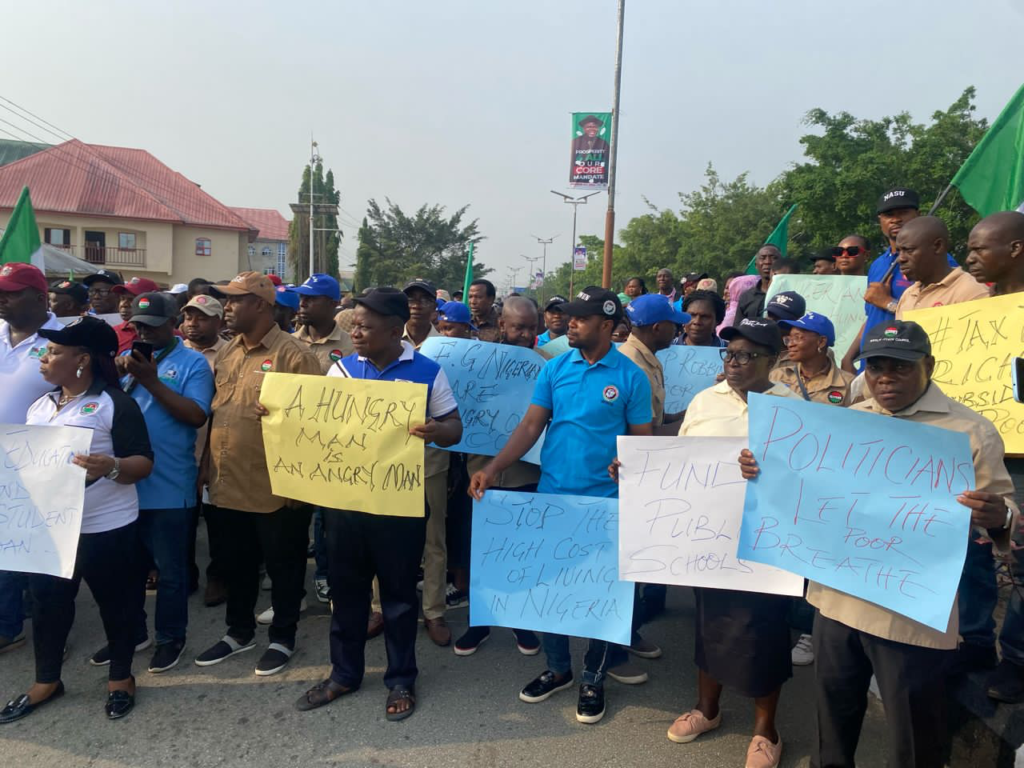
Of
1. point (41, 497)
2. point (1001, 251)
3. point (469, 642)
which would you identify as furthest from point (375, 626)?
point (1001, 251)

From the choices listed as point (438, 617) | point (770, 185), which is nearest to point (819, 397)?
point (438, 617)

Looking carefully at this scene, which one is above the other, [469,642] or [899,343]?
[899,343]

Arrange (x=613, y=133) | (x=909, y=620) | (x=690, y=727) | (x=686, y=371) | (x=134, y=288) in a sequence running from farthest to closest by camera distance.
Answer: (x=613, y=133) → (x=134, y=288) → (x=686, y=371) → (x=690, y=727) → (x=909, y=620)

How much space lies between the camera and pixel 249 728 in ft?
11.3

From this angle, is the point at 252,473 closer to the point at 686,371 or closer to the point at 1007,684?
the point at 686,371

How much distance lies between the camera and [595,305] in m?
3.48

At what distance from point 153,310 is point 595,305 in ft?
8.30

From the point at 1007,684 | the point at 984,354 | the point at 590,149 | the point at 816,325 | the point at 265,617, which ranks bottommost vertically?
the point at 265,617

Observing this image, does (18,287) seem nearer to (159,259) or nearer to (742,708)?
(742,708)

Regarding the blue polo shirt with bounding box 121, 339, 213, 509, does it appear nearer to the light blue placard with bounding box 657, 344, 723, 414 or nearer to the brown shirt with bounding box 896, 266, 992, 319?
the light blue placard with bounding box 657, 344, 723, 414

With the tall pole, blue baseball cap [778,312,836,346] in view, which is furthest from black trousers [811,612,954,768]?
the tall pole

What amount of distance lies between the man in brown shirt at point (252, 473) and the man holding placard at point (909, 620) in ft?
9.29

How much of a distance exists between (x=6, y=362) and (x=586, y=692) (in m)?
3.76

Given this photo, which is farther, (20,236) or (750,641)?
(20,236)
